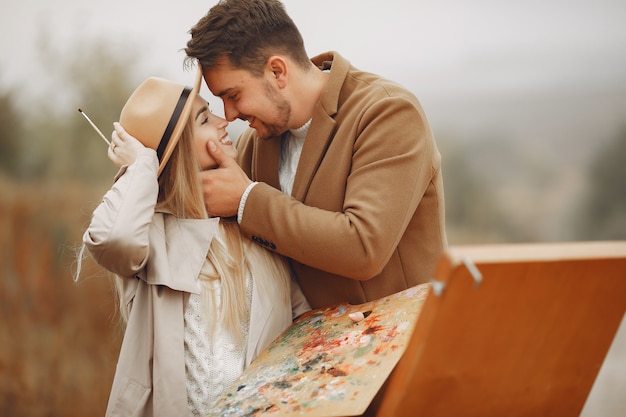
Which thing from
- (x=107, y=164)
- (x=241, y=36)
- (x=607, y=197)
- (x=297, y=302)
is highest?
(x=241, y=36)

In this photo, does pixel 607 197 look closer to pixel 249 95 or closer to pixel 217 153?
pixel 249 95

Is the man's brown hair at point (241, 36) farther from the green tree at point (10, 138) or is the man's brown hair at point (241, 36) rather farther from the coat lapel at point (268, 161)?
the green tree at point (10, 138)

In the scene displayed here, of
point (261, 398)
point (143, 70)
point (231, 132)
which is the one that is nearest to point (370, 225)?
point (261, 398)

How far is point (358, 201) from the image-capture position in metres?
1.97

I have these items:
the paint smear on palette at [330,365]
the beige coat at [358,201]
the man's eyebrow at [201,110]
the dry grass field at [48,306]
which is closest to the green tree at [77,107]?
the dry grass field at [48,306]

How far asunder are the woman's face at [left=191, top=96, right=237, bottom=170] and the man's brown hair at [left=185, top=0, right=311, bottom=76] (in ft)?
0.52

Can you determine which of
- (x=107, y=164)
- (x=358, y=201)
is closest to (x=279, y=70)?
(x=358, y=201)

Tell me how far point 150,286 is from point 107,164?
1.98 metres

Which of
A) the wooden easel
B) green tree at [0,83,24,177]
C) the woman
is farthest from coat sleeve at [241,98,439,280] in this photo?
green tree at [0,83,24,177]

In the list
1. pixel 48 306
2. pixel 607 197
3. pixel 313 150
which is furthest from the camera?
pixel 607 197

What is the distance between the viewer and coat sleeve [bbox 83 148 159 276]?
1.84m

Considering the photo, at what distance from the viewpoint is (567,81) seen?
382 centimetres

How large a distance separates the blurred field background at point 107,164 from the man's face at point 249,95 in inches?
60.2

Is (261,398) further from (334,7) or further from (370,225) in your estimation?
(334,7)
